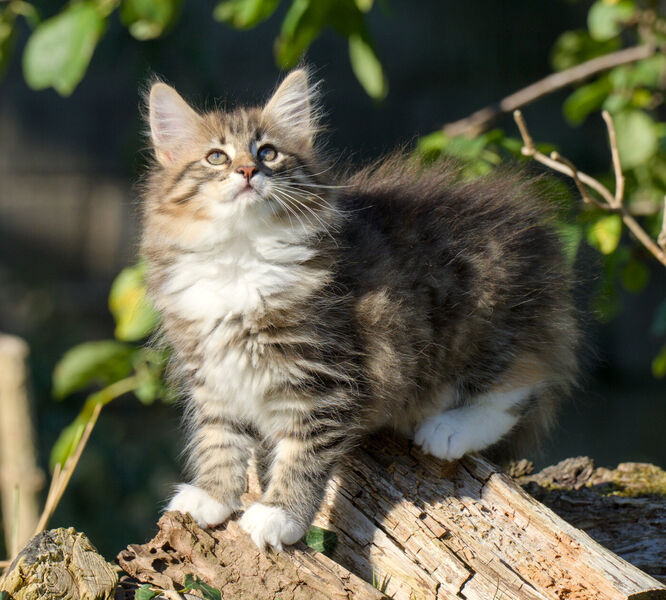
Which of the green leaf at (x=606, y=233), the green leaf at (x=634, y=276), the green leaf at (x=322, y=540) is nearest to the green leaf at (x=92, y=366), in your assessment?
the green leaf at (x=322, y=540)

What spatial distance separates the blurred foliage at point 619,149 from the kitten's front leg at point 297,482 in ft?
3.09

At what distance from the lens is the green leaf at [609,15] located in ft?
10.5

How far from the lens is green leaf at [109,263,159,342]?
2.75 meters

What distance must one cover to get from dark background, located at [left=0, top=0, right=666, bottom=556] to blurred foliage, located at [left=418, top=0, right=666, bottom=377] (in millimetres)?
1534

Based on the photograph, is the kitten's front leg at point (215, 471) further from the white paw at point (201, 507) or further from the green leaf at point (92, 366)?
the green leaf at point (92, 366)

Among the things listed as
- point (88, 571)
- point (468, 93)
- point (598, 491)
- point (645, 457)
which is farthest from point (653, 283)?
point (88, 571)

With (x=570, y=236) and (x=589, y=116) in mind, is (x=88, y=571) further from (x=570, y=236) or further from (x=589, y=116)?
(x=589, y=116)

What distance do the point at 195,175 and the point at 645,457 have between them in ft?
13.6

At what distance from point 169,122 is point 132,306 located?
678 millimetres

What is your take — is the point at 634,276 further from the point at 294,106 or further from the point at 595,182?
the point at 294,106

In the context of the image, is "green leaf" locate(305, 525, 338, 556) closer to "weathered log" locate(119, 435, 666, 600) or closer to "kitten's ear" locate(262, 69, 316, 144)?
"weathered log" locate(119, 435, 666, 600)

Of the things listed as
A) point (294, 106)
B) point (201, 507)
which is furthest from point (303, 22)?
point (201, 507)

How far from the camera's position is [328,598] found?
1898mm

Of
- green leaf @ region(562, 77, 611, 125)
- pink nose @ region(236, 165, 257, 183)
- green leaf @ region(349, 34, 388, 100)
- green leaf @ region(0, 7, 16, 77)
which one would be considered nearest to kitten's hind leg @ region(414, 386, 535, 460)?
pink nose @ region(236, 165, 257, 183)
